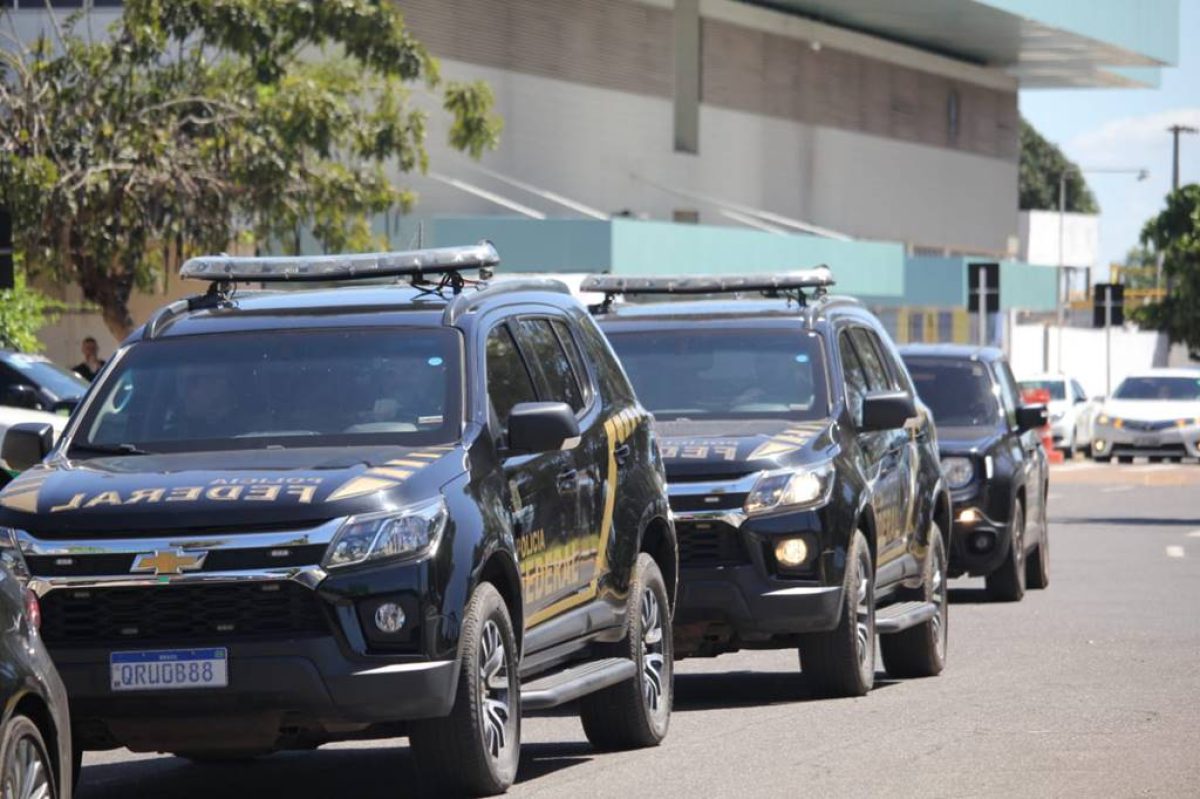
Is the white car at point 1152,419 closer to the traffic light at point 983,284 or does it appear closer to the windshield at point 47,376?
the traffic light at point 983,284

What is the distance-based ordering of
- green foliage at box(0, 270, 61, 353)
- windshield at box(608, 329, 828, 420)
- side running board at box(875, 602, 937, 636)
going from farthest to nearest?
green foliage at box(0, 270, 61, 353) → windshield at box(608, 329, 828, 420) → side running board at box(875, 602, 937, 636)

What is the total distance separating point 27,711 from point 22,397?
656 inches

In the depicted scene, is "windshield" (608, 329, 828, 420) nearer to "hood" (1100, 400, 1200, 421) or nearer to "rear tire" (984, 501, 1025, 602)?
"rear tire" (984, 501, 1025, 602)

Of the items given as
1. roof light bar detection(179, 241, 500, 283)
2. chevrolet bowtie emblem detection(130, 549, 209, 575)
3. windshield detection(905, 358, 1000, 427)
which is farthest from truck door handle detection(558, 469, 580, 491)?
windshield detection(905, 358, 1000, 427)

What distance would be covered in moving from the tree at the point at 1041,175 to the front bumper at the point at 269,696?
5274 inches

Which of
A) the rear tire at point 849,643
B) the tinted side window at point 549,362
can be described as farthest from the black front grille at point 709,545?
the tinted side window at point 549,362

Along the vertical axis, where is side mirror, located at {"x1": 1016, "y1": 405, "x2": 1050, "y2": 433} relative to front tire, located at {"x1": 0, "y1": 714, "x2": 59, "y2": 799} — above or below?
above

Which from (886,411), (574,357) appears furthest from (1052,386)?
(574,357)

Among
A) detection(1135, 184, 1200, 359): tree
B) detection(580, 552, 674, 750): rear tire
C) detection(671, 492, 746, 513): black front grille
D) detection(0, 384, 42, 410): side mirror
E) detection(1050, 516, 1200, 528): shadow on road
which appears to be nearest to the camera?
detection(580, 552, 674, 750): rear tire

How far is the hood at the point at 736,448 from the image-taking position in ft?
42.6

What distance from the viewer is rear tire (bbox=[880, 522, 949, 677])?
47.6 ft

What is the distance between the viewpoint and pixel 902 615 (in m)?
14.1

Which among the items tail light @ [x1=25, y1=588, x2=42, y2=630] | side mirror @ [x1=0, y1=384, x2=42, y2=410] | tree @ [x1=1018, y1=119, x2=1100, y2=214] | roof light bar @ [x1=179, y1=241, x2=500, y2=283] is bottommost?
side mirror @ [x1=0, y1=384, x2=42, y2=410]

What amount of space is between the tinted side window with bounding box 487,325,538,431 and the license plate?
5.62 feet
